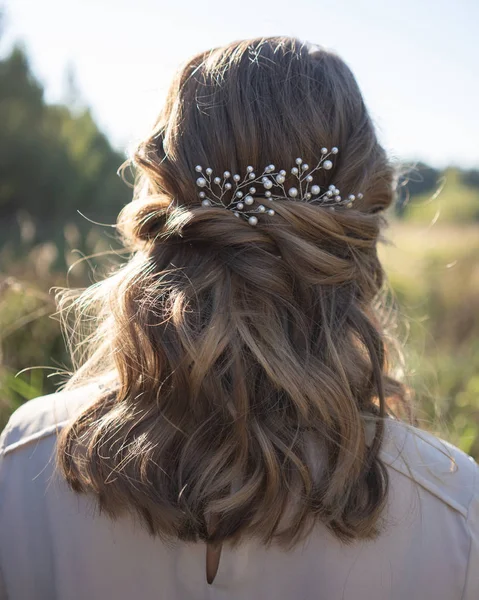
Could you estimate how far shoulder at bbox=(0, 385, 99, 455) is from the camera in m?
1.09

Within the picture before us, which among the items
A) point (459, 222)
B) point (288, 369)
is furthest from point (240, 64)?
point (459, 222)

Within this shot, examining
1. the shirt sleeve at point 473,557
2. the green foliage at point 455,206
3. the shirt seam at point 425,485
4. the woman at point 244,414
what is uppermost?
the woman at point 244,414

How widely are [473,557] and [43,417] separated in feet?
2.87

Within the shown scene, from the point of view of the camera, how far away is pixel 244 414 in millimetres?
941

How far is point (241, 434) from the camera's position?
0.94 meters

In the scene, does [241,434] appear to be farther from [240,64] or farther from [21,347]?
[21,347]

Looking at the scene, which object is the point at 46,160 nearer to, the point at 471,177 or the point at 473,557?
the point at 473,557

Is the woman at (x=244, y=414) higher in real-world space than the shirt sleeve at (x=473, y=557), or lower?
higher

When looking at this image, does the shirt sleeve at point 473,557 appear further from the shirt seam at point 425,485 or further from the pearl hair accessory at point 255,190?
the pearl hair accessory at point 255,190

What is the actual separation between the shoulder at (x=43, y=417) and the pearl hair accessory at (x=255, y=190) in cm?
48

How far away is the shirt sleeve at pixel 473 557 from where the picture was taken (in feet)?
3.13

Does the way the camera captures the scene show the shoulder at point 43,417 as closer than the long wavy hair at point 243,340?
No

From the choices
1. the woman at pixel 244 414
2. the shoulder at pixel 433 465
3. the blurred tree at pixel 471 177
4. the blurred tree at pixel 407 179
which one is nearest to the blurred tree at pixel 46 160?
the blurred tree at pixel 407 179

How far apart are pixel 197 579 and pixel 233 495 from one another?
216 millimetres
